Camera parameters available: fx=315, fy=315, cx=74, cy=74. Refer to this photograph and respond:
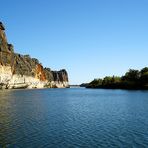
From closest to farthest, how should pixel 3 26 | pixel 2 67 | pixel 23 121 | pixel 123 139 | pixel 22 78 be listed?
1. pixel 123 139
2. pixel 23 121
3. pixel 2 67
4. pixel 3 26
5. pixel 22 78

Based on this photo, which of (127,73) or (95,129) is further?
(127,73)

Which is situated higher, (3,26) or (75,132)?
(3,26)

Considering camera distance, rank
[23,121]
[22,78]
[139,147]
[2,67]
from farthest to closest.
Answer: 1. [22,78]
2. [2,67]
3. [23,121]
4. [139,147]

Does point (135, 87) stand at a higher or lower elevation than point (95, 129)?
higher

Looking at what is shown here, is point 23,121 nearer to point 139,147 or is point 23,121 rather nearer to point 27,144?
point 27,144

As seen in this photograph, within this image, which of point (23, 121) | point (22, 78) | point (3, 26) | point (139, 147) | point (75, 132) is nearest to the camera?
point (139, 147)

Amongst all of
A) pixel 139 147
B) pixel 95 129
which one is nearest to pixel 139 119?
pixel 95 129

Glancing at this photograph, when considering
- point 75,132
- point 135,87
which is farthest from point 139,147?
point 135,87

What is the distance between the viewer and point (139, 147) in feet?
82.2

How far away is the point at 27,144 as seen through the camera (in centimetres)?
2639

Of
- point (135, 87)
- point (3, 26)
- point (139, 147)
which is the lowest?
point (139, 147)

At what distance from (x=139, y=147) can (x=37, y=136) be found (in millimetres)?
9817

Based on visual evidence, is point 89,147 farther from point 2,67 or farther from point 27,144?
point 2,67

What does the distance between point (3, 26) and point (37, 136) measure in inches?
5941
